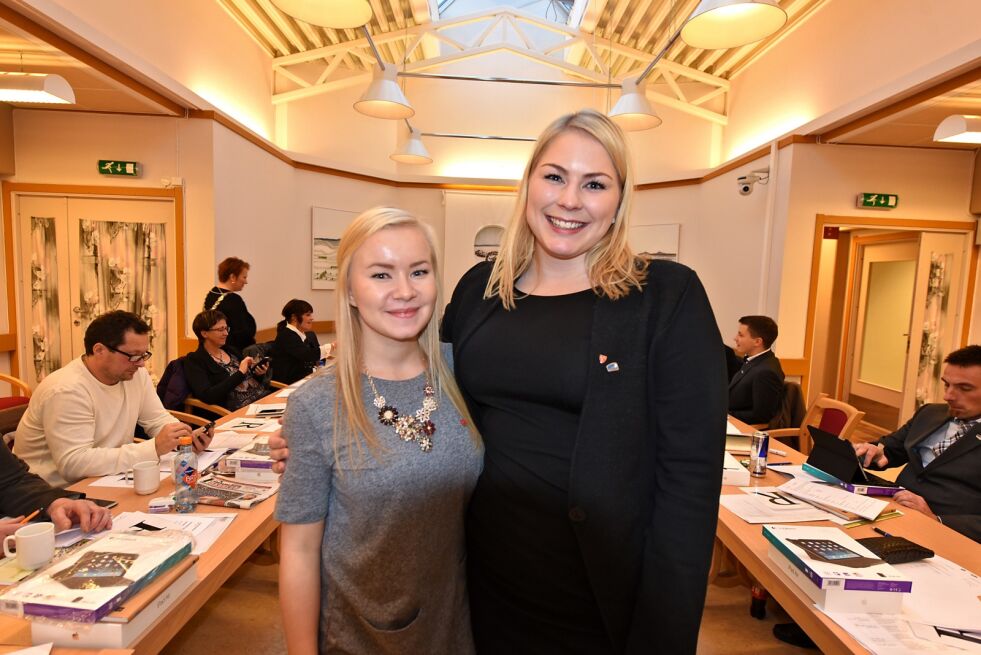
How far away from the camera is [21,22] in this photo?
3391mm

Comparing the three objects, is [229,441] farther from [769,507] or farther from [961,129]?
[961,129]

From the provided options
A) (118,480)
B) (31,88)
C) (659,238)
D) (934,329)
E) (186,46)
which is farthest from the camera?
(659,238)

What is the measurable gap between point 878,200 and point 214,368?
20.7 feet

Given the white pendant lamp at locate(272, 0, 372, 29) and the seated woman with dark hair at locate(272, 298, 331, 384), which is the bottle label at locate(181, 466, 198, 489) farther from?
the seated woman with dark hair at locate(272, 298, 331, 384)

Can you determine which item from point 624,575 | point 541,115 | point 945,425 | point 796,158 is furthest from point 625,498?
point 541,115

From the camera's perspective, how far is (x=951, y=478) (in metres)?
2.55

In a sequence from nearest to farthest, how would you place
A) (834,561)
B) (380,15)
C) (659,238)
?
1. (834,561)
2. (380,15)
3. (659,238)

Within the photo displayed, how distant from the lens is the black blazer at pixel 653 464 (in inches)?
40.9

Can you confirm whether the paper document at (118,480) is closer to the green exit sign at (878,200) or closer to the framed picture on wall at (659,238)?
the green exit sign at (878,200)

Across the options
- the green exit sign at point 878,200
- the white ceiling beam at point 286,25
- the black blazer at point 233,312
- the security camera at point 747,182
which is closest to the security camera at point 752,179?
the security camera at point 747,182

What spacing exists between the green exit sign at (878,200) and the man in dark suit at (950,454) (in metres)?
3.42

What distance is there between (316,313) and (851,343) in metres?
8.36


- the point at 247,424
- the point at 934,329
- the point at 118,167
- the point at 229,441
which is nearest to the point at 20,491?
the point at 229,441

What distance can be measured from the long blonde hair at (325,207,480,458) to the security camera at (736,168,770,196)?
5.89 meters
